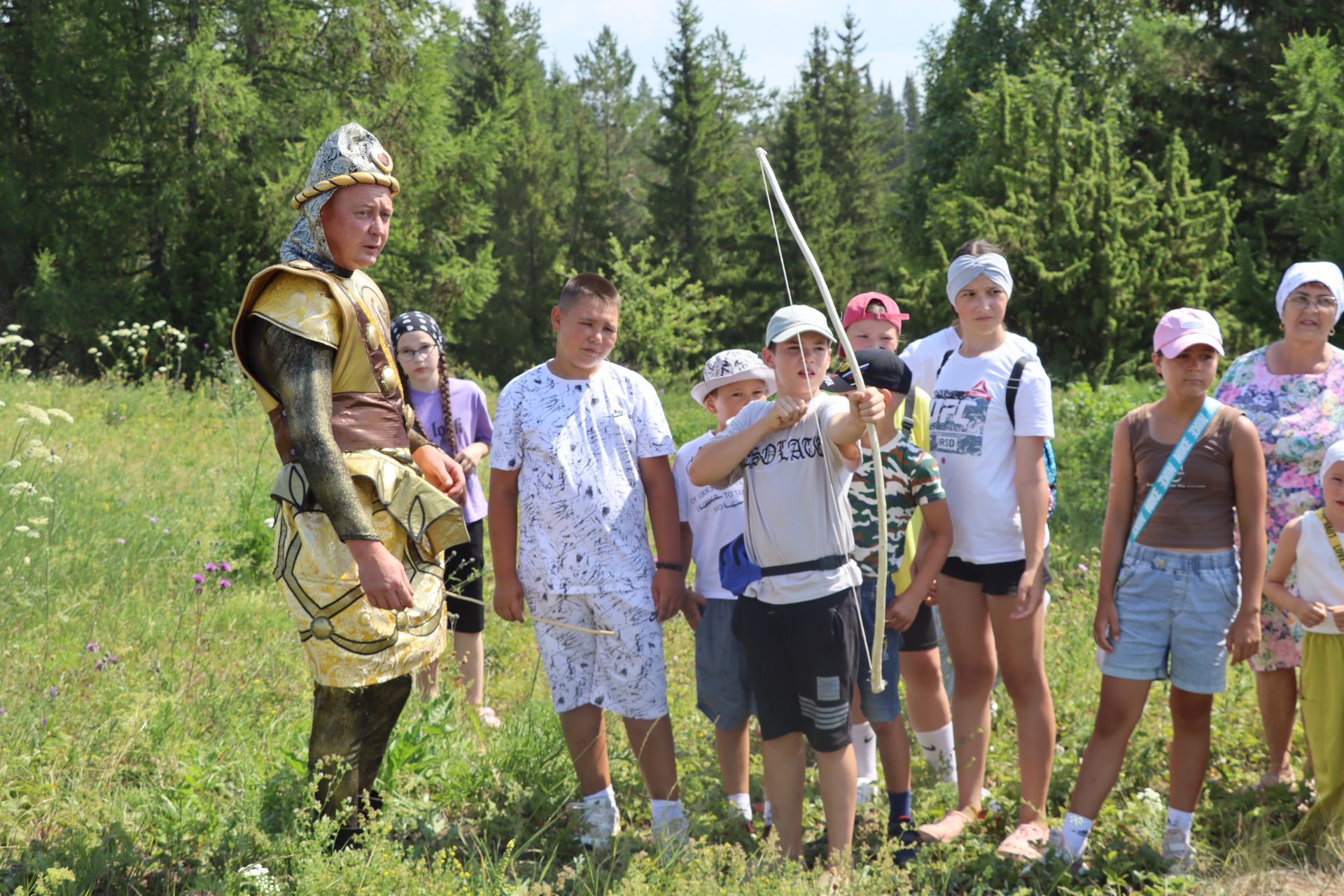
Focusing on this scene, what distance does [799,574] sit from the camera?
11.0 feet

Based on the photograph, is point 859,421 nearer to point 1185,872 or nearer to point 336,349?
point 336,349

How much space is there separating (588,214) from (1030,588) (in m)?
36.1

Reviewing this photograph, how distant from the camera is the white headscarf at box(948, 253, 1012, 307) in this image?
4000 millimetres

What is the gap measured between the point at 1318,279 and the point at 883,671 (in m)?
2.29

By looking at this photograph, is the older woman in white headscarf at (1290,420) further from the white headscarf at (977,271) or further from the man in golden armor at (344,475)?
the man in golden armor at (344,475)

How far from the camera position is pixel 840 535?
3.39 m

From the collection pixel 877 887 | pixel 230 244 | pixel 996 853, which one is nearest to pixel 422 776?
pixel 877 887

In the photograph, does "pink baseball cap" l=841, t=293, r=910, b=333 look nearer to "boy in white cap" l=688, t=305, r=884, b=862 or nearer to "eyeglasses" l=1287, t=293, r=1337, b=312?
"boy in white cap" l=688, t=305, r=884, b=862

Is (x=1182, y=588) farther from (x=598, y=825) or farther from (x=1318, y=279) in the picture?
(x=598, y=825)

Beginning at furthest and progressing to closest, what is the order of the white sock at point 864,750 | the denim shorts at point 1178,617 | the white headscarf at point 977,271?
the white sock at point 864,750
the white headscarf at point 977,271
the denim shorts at point 1178,617

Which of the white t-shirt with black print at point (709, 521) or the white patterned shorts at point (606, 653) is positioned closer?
the white patterned shorts at point (606, 653)

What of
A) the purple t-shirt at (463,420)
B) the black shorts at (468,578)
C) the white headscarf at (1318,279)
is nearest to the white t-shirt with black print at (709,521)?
the black shorts at (468,578)

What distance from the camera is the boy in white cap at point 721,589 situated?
3916 mm

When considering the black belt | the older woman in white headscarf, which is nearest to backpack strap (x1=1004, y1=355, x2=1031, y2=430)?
the black belt
